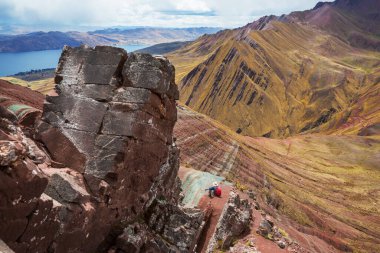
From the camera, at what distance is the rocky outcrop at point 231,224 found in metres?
28.5

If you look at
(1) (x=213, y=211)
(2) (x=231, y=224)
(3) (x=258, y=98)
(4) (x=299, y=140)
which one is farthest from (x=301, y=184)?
(3) (x=258, y=98)

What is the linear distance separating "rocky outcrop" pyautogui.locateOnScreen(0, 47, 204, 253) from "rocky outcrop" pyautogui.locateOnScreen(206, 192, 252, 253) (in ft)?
17.8

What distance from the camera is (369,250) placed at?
191 feet

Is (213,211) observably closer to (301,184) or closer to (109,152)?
(109,152)

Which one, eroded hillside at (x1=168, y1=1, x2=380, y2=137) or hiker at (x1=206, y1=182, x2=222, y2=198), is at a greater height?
hiker at (x1=206, y1=182, x2=222, y2=198)

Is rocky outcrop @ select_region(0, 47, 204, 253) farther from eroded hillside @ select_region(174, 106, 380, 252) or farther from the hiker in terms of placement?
eroded hillside @ select_region(174, 106, 380, 252)

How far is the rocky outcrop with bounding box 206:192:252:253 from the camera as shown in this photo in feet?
93.4

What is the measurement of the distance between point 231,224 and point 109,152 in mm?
14384

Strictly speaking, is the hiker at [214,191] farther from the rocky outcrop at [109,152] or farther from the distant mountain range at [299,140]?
the distant mountain range at [299,140]

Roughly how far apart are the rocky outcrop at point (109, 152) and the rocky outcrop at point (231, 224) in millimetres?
5418

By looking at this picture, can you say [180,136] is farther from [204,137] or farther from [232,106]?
[232,106]

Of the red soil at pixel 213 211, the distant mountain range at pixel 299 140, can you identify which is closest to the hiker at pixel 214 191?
the red soil at pixel 213 211

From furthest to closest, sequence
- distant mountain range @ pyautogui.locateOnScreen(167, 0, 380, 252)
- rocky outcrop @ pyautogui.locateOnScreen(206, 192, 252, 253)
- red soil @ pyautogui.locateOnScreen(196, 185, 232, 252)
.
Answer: distant mountain range @ pyautogui.locateOnScreen(167, 0, 380, 252) → rocky outcrop @ pyautogui.locateOnScreen(206, 192, 252, 253) → red soil @ pyautogui.locateOnScreen(196, 185, 232, 252)

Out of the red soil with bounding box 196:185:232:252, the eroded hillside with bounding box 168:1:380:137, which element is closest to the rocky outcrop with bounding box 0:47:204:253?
the red soil with bounding box 196:185:232:252
